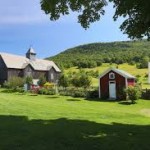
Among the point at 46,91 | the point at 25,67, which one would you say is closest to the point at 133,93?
the point at 46,91

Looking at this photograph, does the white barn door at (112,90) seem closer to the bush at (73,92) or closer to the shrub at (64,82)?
the bush at (73,92)

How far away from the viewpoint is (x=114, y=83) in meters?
47.1

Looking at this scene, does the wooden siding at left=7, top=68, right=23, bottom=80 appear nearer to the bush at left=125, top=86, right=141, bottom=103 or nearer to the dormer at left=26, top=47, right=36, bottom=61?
the dormer at left=26, top=47, right=36, bottom=61

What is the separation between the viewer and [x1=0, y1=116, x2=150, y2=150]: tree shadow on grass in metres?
12.9

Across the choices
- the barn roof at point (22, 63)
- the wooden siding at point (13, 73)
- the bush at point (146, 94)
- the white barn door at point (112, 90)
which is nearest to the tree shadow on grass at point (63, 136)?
the bush at point (146, 94)

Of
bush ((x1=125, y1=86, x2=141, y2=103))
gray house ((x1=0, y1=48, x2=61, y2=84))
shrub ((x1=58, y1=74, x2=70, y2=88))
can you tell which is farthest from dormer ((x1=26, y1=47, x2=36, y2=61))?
bush ((x1=125, y1=86, x2=141, y2=103))

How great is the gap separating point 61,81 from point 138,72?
5735 cm

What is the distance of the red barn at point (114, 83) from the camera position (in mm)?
46078

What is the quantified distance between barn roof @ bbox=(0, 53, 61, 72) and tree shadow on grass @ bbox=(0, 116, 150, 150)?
2190 inches

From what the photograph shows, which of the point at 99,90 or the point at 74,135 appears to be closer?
the point at 74,135

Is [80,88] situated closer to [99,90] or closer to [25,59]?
[99,90]

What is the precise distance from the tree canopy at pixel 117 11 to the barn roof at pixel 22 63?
56371 mm

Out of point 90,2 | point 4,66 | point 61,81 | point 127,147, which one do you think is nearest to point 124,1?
point 90,2

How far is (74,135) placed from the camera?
1502cm
